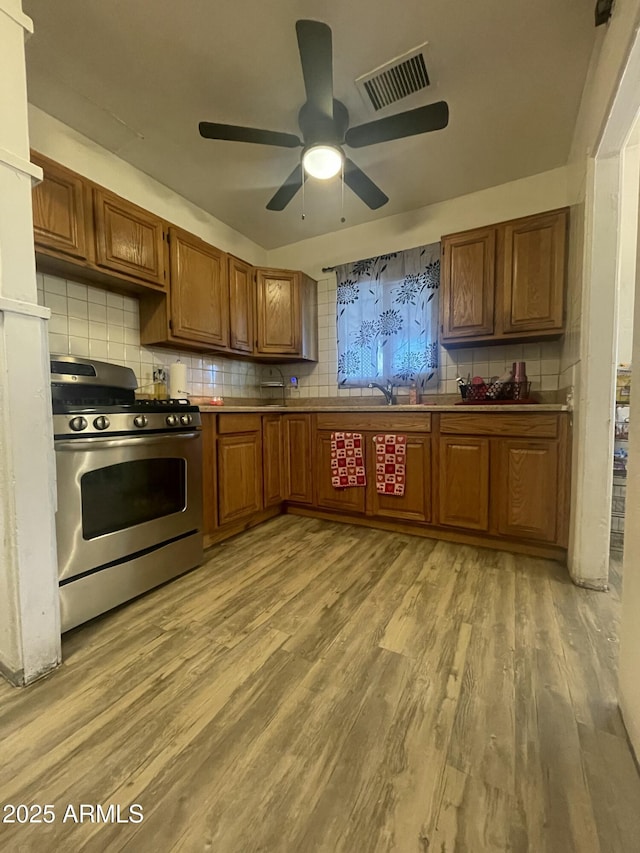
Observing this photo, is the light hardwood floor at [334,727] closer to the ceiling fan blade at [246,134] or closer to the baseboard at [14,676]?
the baseboard at [14,676]

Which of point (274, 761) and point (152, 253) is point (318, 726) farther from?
point (152, 253)

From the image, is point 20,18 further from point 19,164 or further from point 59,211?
point 59,211

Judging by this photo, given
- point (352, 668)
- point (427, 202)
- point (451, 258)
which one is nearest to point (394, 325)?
point (451, 258)

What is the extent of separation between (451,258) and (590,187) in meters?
0.97

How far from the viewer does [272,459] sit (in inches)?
108

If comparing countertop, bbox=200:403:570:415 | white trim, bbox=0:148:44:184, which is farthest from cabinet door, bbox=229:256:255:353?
white trim, bbox=0:148:44:184

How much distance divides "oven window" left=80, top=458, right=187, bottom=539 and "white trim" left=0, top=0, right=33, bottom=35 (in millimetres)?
1483

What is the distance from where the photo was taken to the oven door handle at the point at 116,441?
4.55 ft

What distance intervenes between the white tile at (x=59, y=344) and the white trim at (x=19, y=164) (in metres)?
1.15

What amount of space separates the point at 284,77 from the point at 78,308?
5.65 ft

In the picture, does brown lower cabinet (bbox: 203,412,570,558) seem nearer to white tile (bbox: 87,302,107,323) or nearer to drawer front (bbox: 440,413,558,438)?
drawer front (bbox: 440,413,558,438)

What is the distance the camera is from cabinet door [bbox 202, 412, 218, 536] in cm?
218

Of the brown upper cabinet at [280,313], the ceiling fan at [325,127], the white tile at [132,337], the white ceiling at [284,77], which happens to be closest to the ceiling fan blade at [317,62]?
the ceiling fan at [325,127]

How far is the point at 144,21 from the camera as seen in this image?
153cm
